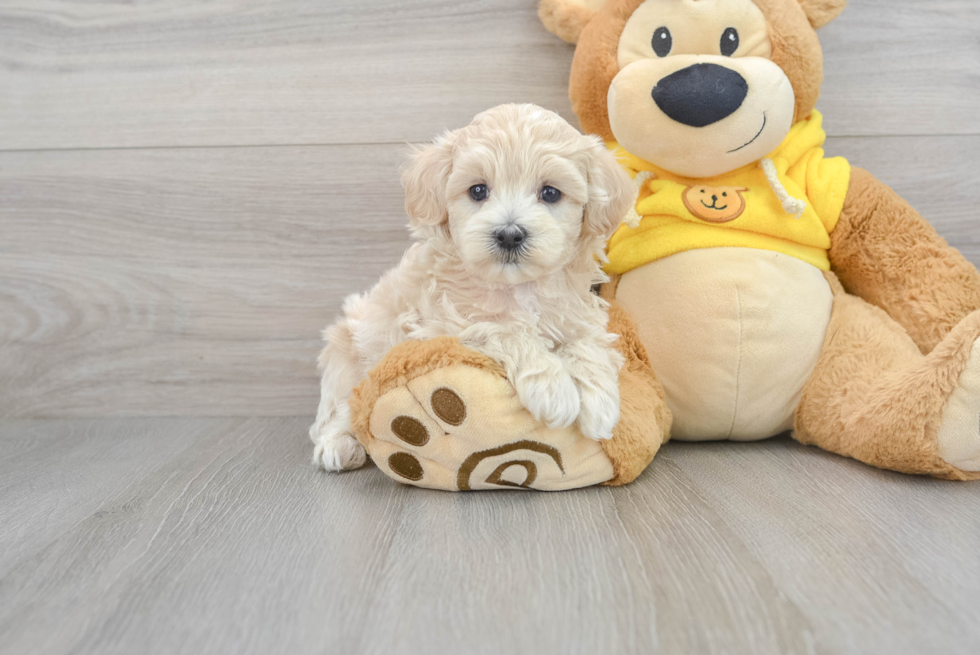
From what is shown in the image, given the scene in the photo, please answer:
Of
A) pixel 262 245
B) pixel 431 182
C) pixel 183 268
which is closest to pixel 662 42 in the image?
pixel 431 182

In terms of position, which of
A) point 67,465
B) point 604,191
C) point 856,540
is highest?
point 604,191

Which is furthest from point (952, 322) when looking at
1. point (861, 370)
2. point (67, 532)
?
point (67, 532)

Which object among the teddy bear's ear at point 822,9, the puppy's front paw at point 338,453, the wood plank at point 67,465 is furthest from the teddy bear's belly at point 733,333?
the wood plank at point 67,465

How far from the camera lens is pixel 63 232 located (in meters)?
1.57

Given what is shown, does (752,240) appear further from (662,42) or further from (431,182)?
(431,182)

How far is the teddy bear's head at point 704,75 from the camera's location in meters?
1.13

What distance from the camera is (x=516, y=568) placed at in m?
0.81

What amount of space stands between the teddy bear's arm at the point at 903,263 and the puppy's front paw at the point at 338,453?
1002mm

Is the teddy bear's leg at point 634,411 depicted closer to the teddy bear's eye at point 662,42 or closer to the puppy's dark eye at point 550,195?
the puppy's dark eye at point 550,195

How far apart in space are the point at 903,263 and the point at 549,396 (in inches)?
30.8

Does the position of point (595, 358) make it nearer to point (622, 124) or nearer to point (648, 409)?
point (648, 409)

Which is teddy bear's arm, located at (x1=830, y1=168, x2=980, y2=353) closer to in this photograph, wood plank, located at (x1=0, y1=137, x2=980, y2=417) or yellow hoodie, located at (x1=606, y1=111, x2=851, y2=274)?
yellow hoodie, located at (x1=606, y1=111, x2=851, y2=274)

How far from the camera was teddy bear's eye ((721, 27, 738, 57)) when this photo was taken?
1.17 m

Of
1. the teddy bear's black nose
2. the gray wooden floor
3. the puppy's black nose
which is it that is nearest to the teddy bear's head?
the teddy bear's black nose
